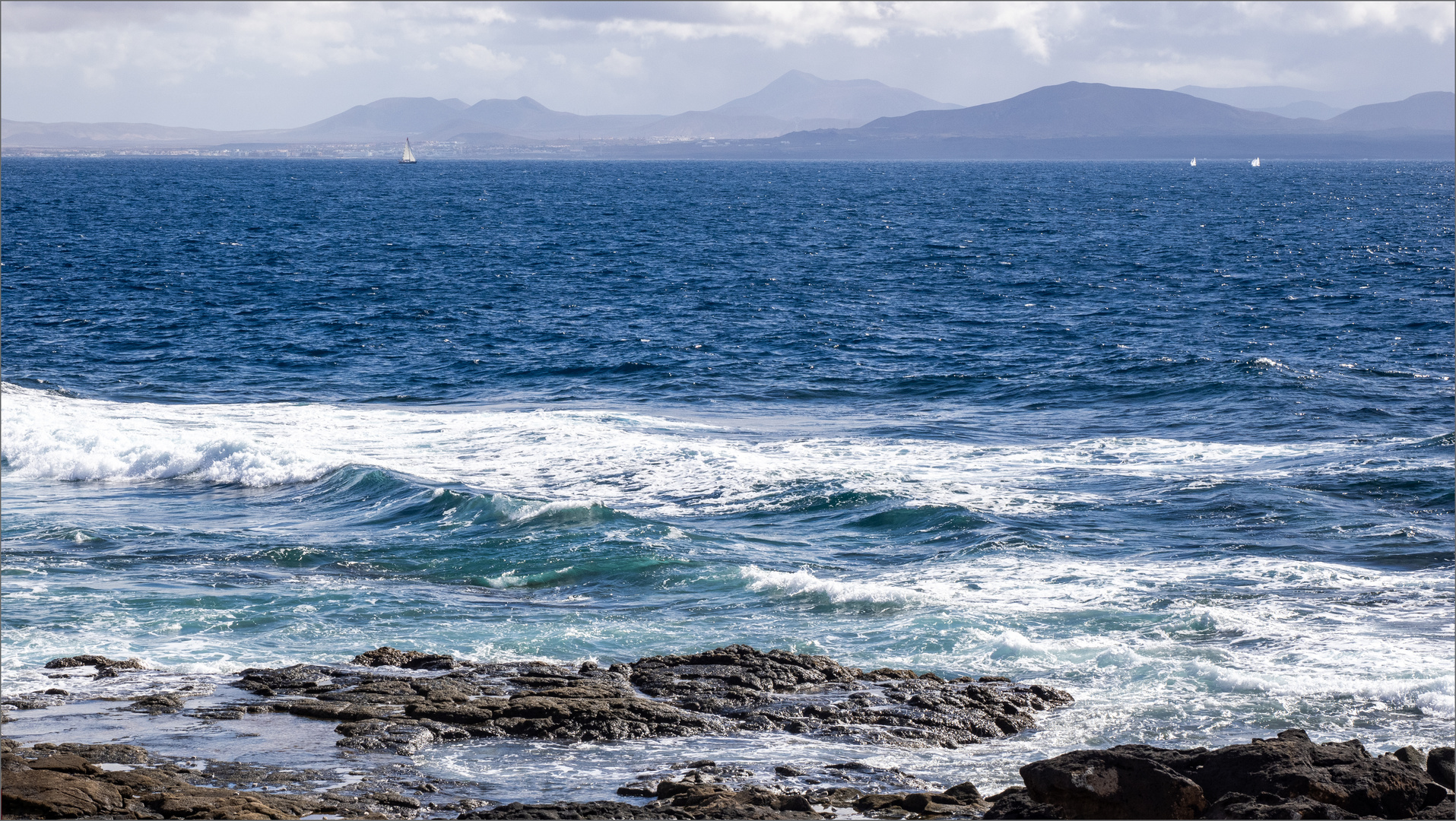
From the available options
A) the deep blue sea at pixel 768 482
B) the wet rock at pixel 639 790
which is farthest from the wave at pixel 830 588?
the wet rock at pixel 639 790

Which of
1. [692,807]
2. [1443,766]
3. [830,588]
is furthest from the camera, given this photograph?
[830,588]

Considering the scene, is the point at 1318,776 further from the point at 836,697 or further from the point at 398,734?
the point at 398,734

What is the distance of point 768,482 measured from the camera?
24.5 metres

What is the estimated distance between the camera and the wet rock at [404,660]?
15.2 m

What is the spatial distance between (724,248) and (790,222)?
19.1 metres

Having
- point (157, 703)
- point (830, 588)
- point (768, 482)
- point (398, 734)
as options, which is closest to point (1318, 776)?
point (398, 734)

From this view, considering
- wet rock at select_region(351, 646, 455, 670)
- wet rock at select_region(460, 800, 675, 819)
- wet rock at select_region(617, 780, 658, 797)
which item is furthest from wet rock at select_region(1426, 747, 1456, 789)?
wet rock at select_region(351, 646, 455, 670)

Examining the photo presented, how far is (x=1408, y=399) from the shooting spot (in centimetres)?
3084

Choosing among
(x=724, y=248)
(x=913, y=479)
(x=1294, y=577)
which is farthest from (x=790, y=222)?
(x=1294, y=577)

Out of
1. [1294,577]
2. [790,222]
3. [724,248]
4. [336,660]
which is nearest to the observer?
[336,660]

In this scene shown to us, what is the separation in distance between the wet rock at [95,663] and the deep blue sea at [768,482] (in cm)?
42

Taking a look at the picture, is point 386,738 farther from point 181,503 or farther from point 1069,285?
point 1069,285

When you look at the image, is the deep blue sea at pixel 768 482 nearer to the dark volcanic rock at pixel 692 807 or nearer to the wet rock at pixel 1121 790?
the dark volcanic rock at pixel 692 807

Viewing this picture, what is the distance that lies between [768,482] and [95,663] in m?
12.5
